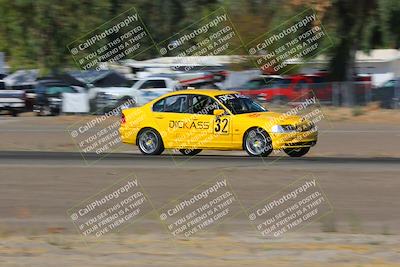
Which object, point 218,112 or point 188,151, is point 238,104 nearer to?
point 218,112

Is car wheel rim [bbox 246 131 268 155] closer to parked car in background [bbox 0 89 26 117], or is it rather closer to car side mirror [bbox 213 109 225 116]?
car side mirror [bbox 213 109 225 116]

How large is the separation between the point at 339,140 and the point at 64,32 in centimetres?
1719

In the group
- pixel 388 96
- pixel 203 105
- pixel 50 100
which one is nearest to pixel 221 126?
pixel 203 105

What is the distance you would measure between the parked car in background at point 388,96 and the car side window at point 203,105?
53.1 ft

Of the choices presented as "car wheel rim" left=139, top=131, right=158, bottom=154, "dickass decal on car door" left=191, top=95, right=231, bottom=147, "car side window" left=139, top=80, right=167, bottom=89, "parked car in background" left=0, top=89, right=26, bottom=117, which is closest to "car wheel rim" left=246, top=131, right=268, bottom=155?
"dickass decal on car door" left=191, top=95, right=231, bottom=147

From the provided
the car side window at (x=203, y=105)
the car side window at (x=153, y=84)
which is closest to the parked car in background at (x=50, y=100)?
the car side window at (x=153, y=84)

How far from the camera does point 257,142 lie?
1856cm

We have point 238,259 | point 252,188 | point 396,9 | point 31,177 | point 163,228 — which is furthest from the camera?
point 396,9

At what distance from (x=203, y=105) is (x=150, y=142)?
58.1 inches

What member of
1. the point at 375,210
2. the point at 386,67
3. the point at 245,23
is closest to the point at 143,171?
the point at 375,210

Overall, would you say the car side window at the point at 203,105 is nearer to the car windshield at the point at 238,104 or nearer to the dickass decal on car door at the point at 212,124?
Answer: the dickass decal on car door at the point at 212,124

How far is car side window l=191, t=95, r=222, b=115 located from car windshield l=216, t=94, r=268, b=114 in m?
0.17

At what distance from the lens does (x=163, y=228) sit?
1110 cm

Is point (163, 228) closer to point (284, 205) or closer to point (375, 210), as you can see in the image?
point (284, 205)
